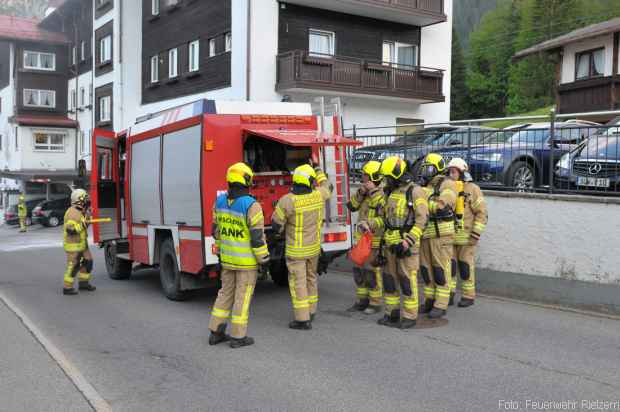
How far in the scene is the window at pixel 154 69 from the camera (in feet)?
92.5

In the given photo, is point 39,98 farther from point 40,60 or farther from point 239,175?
point 239,175

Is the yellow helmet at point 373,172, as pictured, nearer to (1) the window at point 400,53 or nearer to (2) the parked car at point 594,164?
(2) the parked car at point 594,164

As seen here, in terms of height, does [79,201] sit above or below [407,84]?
below

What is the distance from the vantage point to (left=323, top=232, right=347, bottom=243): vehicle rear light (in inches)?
352

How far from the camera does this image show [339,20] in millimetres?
23828

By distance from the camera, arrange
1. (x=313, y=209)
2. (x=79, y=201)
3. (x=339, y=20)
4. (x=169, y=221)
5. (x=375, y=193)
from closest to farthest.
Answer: (x=313, y=209), (x=375, y=193), (x=169, y=221), (x=79, y=201), (x=339, y=20)

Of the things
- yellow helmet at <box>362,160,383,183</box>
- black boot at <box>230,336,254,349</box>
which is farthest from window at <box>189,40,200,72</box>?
black boot at <box>230,336,254,349</box>

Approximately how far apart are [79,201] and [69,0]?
3401 cm

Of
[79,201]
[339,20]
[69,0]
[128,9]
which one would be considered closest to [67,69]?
[69,0]

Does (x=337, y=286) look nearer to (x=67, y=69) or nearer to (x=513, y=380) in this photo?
(x=513, y=380)

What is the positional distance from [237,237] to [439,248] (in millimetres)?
2610

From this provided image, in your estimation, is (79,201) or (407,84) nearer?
(79,201)

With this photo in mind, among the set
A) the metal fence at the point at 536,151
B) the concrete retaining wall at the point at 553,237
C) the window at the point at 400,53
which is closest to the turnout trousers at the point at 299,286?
the metal fence at the point at 536,151

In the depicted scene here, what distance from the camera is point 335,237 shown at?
9023 millimetres
